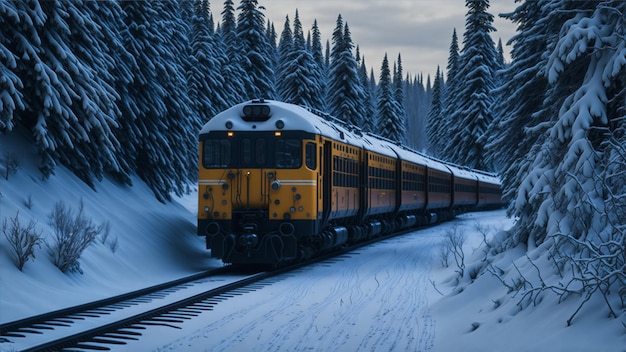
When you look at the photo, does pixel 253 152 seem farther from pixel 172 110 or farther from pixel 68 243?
pixel 172 110

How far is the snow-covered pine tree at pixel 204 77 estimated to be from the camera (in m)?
36.2

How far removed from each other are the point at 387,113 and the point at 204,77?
34365mm

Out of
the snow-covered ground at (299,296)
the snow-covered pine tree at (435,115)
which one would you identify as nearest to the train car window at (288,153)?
the snow-covered ground at (299,296)

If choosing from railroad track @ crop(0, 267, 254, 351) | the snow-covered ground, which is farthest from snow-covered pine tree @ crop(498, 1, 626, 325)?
railroad track @ crop(0, 267, 254, 351)

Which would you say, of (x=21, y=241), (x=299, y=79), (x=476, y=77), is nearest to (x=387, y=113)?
(x=476, y=77)

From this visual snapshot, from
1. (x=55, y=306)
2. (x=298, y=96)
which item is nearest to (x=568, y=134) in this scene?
(x=55, y=306)

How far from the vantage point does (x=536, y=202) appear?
451 inches

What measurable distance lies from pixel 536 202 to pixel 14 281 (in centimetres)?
858

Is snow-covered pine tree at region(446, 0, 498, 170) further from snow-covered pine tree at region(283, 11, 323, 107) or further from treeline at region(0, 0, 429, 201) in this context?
treeline at region(0, 0, 429, 201)

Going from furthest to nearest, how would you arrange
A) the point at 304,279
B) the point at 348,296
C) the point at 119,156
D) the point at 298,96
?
the point at 298,96 < the point at 119,156 < the point at 304,279 < the point at 348,296

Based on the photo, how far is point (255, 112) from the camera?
17234 millimetres

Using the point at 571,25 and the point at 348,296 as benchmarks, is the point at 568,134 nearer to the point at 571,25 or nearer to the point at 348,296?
the point at 571,25

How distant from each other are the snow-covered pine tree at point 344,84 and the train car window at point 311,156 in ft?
134

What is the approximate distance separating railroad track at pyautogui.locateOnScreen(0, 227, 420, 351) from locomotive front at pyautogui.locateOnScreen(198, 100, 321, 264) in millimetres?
1728
